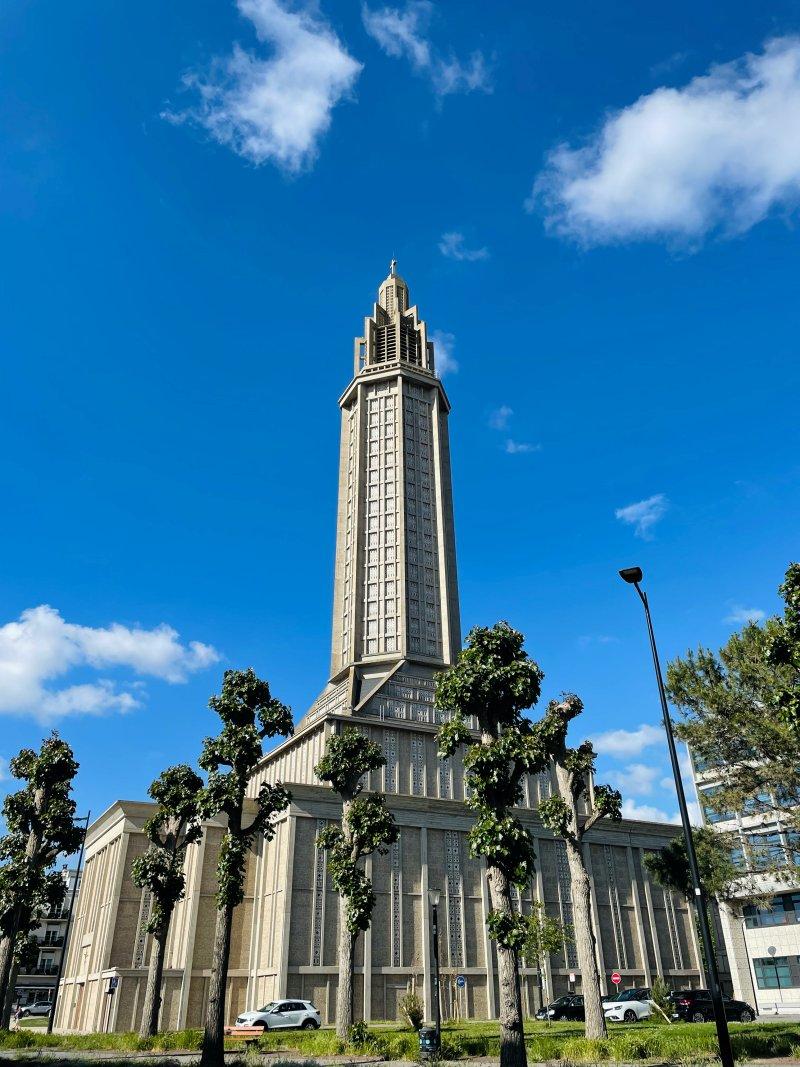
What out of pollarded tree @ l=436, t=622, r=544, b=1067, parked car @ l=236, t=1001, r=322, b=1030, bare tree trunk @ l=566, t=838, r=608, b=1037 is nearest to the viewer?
pollarded tree @ l=436, t=622, r=544, b=1067

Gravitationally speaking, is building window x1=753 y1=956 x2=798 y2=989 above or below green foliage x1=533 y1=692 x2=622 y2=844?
below

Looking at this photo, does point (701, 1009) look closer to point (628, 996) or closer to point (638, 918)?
point (628, 996)

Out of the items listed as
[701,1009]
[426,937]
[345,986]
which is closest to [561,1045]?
[345,986]

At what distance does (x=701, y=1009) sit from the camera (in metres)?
38.9

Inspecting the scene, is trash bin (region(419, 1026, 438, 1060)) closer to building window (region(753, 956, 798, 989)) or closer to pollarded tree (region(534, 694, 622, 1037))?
pollarded tree (region(534, 694, 622, 1037))

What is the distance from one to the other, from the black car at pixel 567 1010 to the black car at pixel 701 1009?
570 centimetres

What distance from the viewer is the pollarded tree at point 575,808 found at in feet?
95.5

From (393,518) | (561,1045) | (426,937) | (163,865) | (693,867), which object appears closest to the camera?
(693,867)

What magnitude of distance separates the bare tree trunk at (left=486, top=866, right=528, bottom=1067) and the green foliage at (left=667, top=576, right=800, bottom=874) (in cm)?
1374

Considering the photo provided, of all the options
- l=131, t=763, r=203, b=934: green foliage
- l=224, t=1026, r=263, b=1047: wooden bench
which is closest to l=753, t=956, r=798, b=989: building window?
l=224, t=1026, r=263, b=1047: wooden bench

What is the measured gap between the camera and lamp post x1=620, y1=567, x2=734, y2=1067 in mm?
16328

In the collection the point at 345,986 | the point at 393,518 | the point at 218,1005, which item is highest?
the point at 393,518

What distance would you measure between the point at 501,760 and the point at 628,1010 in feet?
73.9

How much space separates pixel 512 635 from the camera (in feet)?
98.5
